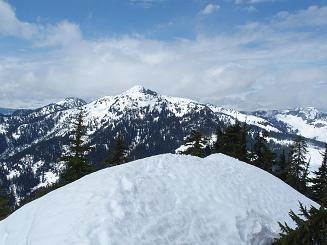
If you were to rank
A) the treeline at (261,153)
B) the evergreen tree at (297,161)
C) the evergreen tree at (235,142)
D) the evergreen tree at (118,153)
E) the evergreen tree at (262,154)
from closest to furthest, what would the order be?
the evergreen tree at (118,153) → the treeline at (261,153) → the evergreen tree at (235,142) → the evergreen tree at (262,154) → the evergreen tree at (297,161)

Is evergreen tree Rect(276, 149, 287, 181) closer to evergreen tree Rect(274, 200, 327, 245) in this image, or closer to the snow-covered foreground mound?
the snow-covered foreground mound

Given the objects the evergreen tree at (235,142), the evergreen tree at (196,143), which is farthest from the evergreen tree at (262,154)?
the evergreen tree at (196,143)

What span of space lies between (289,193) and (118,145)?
28.1m

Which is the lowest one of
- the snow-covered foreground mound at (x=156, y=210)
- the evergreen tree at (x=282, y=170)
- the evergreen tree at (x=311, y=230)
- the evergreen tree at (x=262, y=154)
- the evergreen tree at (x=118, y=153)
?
the evergreen tree at (x=282, y=170)

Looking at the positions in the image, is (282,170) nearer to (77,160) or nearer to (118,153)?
(118,153)

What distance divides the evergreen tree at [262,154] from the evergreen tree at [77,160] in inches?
976

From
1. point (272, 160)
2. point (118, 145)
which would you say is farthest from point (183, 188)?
point (272, 160)

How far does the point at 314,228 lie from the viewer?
10398 millimetres

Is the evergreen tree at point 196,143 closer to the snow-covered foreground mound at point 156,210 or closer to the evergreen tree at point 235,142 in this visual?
the evergreen tree at point 235,142

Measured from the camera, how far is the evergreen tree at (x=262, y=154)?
5491 cm

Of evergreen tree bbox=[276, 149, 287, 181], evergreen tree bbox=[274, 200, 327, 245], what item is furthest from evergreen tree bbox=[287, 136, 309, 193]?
evergreen tree bbox=[274, 200, 327, 245]

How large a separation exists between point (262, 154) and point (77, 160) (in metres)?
27.4

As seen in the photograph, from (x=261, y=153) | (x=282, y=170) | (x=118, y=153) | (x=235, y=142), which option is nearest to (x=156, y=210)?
(x=118, y=153)

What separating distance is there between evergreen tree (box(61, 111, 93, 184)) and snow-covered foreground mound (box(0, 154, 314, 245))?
19.6 metres
